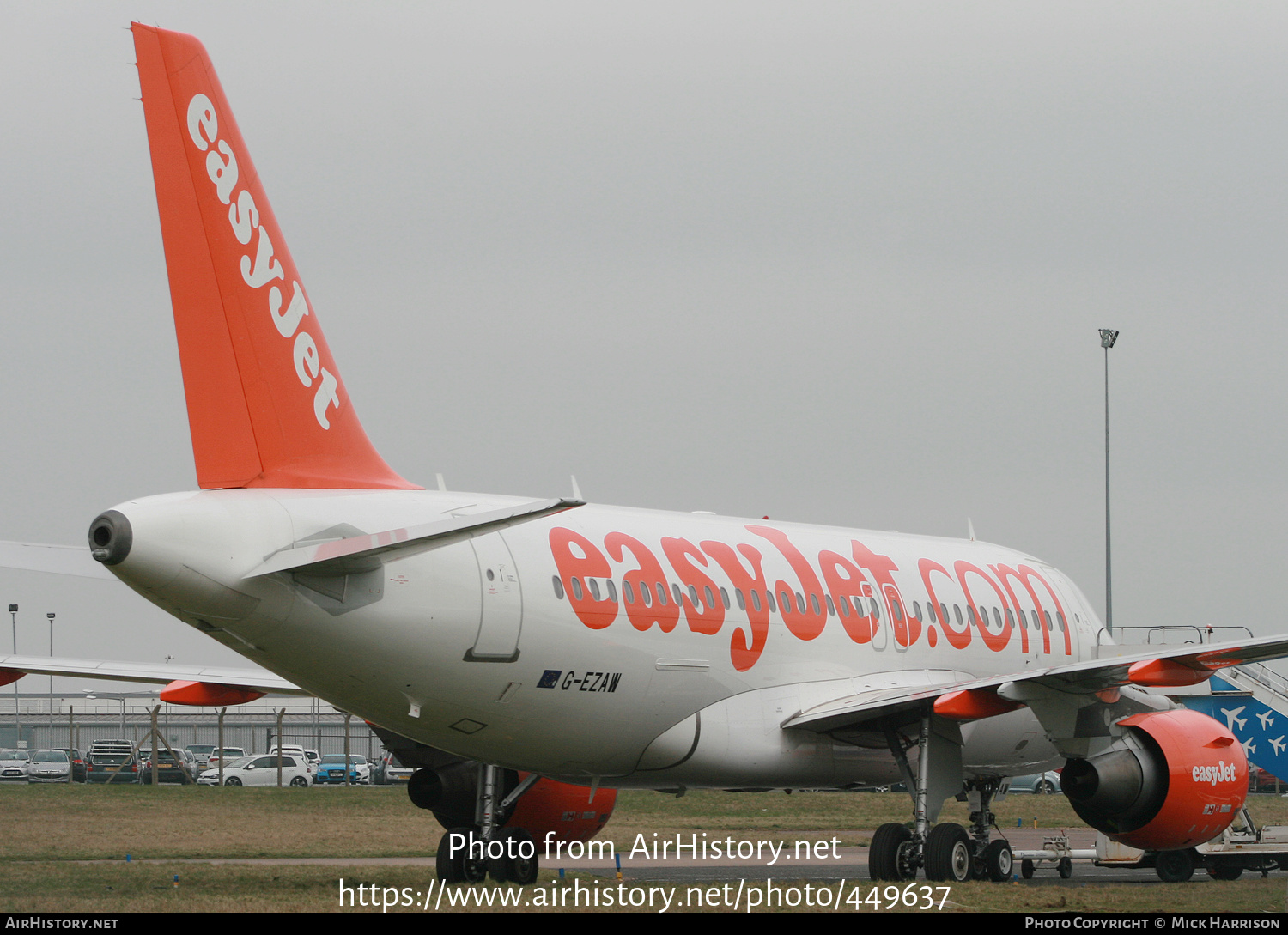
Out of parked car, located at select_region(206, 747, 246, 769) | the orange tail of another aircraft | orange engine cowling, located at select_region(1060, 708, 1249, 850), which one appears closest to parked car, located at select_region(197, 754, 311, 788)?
parked car, located at select_region(206, 747, 246, 769)

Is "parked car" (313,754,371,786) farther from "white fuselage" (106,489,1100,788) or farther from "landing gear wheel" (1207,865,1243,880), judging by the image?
"white fuselage" (106,489,1100,788)

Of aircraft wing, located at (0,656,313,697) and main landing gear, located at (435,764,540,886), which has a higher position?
aircraft wing, located at (0,656,313,697)

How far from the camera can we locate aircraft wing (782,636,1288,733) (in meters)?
15.8

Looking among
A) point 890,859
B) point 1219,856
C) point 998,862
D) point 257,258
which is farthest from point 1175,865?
point 257,258

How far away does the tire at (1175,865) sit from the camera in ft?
71.1

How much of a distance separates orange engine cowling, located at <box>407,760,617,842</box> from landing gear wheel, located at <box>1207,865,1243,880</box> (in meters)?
8.56

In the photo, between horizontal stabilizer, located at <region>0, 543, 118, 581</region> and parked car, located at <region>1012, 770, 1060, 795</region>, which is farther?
parked car, located at <region>1012, 770, 1060, 795</region>

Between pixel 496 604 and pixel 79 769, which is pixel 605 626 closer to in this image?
pixel 496 604

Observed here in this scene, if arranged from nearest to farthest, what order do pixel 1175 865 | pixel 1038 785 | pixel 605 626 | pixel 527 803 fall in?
pixel 605 626, pixel 527 803, pixel 1175 865, pixel 1038 785

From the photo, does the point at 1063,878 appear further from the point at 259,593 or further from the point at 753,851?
the point at 259,593

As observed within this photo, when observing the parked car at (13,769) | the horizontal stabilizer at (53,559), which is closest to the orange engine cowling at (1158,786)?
the horizontal stabilizer at (53,559)

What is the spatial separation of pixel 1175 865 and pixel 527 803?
9.05 meters

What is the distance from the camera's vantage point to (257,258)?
14016 mm

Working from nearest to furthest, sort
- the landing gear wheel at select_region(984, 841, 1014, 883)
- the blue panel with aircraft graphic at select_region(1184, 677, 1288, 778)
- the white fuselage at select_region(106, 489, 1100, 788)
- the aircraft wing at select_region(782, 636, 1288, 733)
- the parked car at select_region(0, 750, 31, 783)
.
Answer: the white fuselage at select_region(106, 489, 1100, 788) < the aircraft wing at select_region(782, 636, 1288, 733) < the landing gear wheel at select_region(984, 841, 1014, 883) < the blue panel with aircraft graphic at select_region(1184, 677, 1288, 778) < the parked car at select_region(0, 750, 31, 783)
